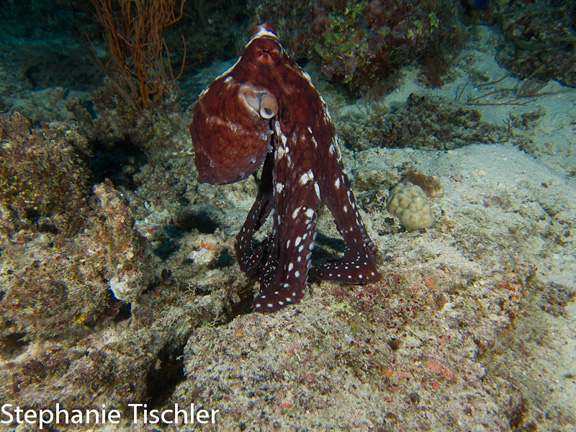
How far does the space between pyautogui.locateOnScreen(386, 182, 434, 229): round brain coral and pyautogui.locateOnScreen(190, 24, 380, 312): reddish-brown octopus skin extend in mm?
1486

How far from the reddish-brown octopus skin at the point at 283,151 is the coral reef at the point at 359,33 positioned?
518 cm

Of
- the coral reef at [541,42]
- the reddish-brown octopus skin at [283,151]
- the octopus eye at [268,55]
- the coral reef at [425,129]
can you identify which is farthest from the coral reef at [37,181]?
the coral reef at [541,42]

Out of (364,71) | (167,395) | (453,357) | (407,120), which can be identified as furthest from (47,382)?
(364,71)

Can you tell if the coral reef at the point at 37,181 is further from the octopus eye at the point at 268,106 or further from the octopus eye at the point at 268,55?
the octopus eye at the point at 268,55

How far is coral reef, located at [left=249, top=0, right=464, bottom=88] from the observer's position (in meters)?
6.45

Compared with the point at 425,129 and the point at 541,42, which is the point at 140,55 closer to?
the point at 425,129

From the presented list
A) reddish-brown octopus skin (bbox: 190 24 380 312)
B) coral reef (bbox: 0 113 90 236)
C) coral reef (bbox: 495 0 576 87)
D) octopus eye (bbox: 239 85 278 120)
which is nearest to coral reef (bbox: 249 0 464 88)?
coral reef (bbox: 495 0 576 87)

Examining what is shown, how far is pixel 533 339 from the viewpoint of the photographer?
9.19ft

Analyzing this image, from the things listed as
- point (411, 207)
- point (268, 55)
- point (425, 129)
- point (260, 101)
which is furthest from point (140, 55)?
point (425, 129)

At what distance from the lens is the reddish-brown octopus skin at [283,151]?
2.12m

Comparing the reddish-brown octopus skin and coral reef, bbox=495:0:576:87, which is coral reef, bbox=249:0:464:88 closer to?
coral reef, bbox=495:0:576:87

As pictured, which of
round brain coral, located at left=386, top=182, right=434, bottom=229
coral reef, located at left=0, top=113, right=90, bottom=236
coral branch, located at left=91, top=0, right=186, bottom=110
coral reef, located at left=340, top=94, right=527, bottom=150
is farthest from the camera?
coral reef, located at left=340, top=94, right=527, bottom=150

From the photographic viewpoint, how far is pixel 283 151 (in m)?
2.27

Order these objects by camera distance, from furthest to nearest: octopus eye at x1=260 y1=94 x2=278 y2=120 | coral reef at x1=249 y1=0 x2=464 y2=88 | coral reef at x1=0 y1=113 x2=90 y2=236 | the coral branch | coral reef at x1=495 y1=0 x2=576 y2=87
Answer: coral reef at x1=495 y1=0 x2=576 y2=87, coral reef at x1=249 y1=0 x2=464 y2=88, the coral branch, coral reef at x1=0 y1=113 x2=90 y2=236, octopus eye at x1=260 y1=94 x2=278 y2=120
